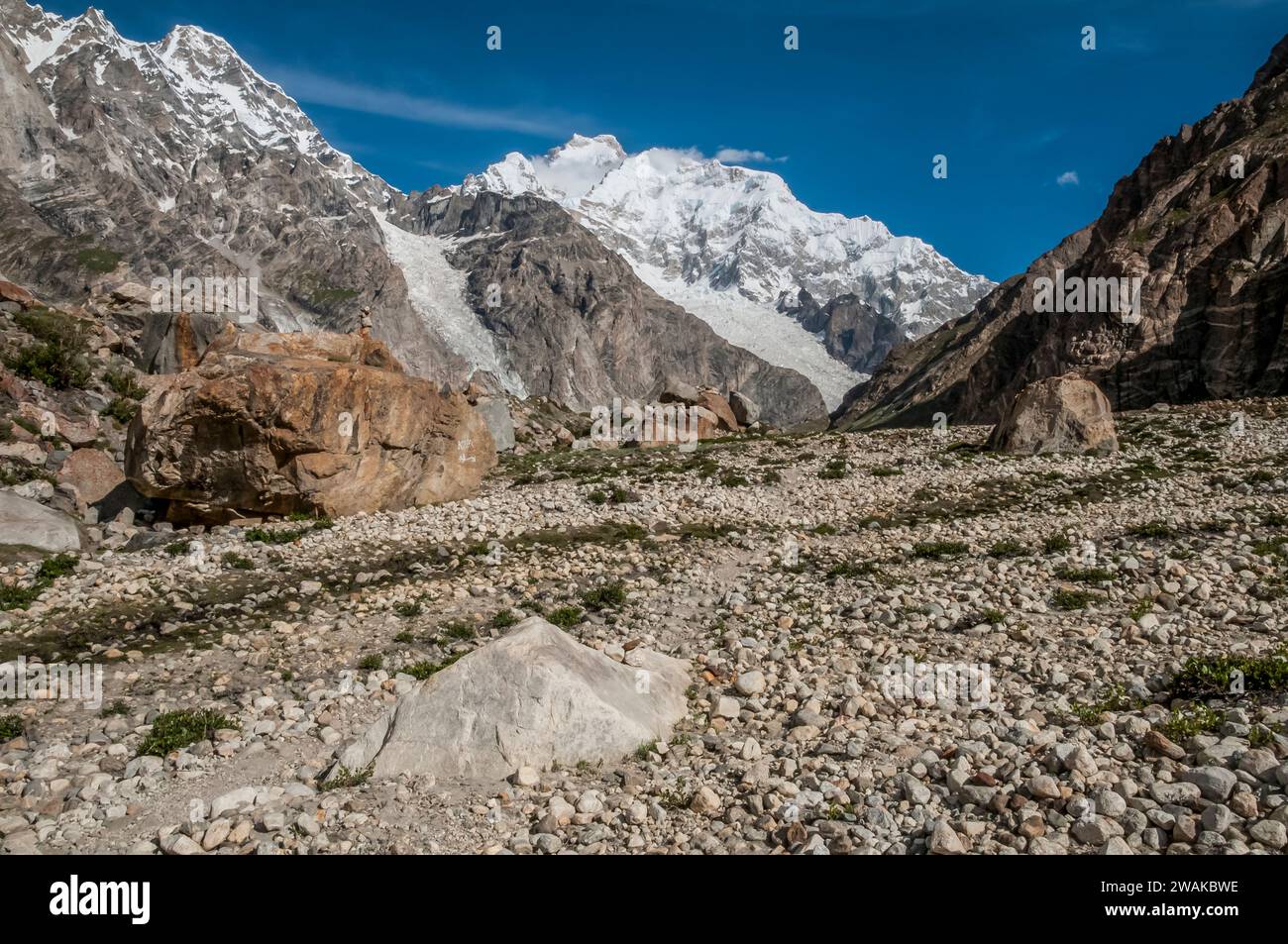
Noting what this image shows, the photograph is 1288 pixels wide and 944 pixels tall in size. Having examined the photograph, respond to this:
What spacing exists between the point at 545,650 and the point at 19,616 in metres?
10.7

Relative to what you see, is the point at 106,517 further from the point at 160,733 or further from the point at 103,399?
the point at 160,733

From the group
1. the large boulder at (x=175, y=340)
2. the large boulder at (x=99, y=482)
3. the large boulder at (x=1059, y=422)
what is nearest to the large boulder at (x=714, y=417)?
the large boulder at (x=1059, y=422)

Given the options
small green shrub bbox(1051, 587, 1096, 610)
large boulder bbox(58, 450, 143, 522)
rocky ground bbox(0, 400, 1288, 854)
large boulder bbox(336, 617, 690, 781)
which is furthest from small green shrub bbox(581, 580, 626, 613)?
large boulder bbox(58, 450, 143, 522)

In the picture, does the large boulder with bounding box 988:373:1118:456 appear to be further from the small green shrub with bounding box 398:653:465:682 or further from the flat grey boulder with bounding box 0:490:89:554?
the flat grey boulder with bounding box 0:490:89:554

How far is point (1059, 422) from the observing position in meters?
30.3

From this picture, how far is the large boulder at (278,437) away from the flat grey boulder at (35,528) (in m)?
2.33

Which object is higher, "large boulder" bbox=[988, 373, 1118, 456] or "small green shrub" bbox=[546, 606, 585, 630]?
"large boulder" bbox=[988, 373, 1118, 456]

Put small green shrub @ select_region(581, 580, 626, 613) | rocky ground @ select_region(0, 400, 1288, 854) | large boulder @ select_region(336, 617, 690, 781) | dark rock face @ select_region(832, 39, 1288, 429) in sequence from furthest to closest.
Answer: dark rock face @ select_region(832, 39, 1288, 429), small green shrub @ select_region(581, 580, 626, 613), large boulder @ select_region(336, 617, 690, 781), rocky ground @ select_region(0, 400, 1288, 854)

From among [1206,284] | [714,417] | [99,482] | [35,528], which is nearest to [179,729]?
[35,528]

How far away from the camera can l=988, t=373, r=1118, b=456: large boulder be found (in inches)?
1168
